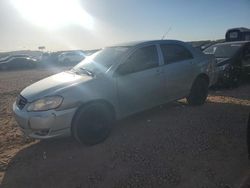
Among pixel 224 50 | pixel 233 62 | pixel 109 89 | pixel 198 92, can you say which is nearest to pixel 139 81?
pixel 109 89

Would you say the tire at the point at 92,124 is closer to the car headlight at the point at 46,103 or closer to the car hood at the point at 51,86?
the car headlight at the point at 46,103

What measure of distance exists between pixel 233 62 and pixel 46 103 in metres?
7.08

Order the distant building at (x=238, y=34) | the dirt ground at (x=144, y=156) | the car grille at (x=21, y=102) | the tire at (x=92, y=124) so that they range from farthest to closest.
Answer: the distant building at (x=238, y=34), the car grille at (x=21, y=102), the tire at (x=92, y=124), the dirt ground at (x=144, y=156)

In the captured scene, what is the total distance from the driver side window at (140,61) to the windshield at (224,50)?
193 inches

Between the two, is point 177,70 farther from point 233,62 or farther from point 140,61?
point 233,62

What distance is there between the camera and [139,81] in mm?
5578

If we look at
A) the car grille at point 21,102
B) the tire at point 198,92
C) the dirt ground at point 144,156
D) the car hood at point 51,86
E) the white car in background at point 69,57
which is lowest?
the white car in background at point 69,57

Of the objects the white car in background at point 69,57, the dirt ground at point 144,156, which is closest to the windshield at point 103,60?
the dirt ground at point 144,156

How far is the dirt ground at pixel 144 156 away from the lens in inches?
151

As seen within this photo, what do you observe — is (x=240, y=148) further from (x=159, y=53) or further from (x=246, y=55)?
(x=246, y=55)

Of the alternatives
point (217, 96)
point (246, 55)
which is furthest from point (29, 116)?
point (246, 55)

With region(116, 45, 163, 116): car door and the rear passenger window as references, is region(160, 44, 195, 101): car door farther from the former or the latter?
region(116, 45, 163, 116): car door

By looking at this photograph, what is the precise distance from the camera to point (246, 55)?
33.7 feet

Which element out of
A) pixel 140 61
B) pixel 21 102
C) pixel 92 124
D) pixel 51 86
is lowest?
pixel 92 124
